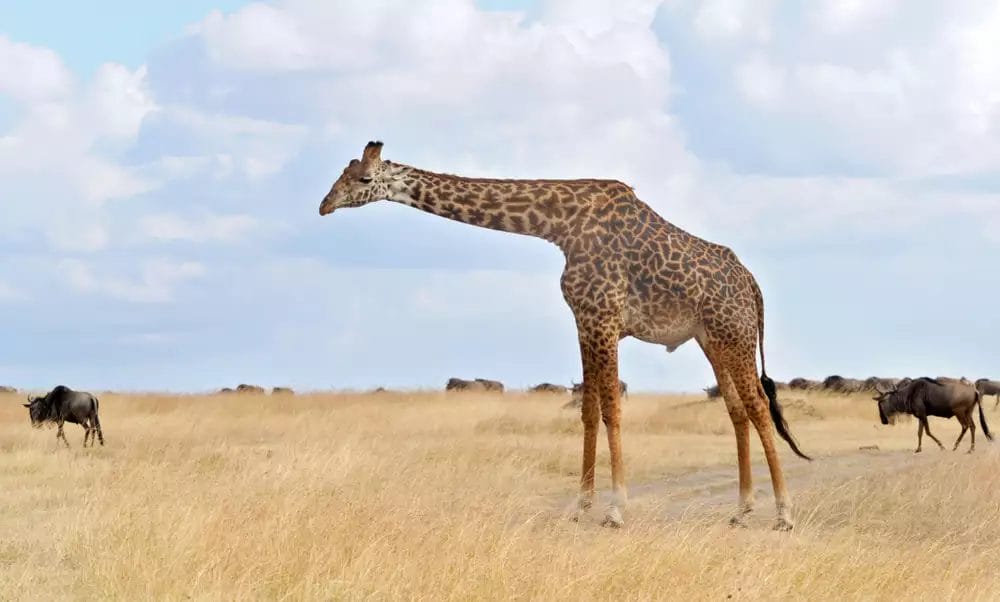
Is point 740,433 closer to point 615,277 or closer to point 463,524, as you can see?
point 615,277

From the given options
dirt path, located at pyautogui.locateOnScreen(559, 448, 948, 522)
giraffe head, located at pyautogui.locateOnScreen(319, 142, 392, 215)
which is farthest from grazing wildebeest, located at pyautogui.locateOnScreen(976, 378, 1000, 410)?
giraffe head, located at pyautogui.locateOnScreen(319, 142, 392, 215)

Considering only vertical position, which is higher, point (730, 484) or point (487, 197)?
point (487, 197)

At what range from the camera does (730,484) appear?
16328 millimetres

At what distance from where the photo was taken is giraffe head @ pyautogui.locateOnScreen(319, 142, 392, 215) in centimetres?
1258

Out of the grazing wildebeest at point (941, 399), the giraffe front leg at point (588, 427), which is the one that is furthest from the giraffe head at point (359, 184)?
the grazing wildebeest at point (941, 399)

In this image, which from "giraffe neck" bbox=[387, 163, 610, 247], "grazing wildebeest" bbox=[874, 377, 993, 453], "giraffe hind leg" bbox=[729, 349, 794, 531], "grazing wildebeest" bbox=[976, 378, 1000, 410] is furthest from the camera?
"grazing wildebeest" bbox=[976, 378, 1000, 410]

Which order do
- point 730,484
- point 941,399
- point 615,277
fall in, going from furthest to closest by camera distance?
point 941,399
point 730,484
point 615,277

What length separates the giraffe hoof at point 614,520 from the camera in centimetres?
1150

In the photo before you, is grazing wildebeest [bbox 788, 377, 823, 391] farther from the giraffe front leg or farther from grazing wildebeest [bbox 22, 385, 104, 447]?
the giraffe front leg

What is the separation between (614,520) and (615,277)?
2.52 metres

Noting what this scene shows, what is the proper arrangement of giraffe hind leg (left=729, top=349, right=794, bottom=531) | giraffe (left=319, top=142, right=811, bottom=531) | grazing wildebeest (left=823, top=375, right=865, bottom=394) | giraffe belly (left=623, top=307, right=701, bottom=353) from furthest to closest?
grazing wildebeest (left=823, top=375, right=865, bottom=394)
giraffe belly (left=623, top=307, right=701, bottom=353)
giraffe hind leg (left=729, top=349, right=794, bottom=531)
giraffe (left=319, top=142, right=811, bottom=531)

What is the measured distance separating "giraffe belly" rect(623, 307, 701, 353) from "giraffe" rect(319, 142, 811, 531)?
0.04ft

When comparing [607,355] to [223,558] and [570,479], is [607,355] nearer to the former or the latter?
[223,558]

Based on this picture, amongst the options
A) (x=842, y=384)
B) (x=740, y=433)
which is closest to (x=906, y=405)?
(x=740, y=433)
